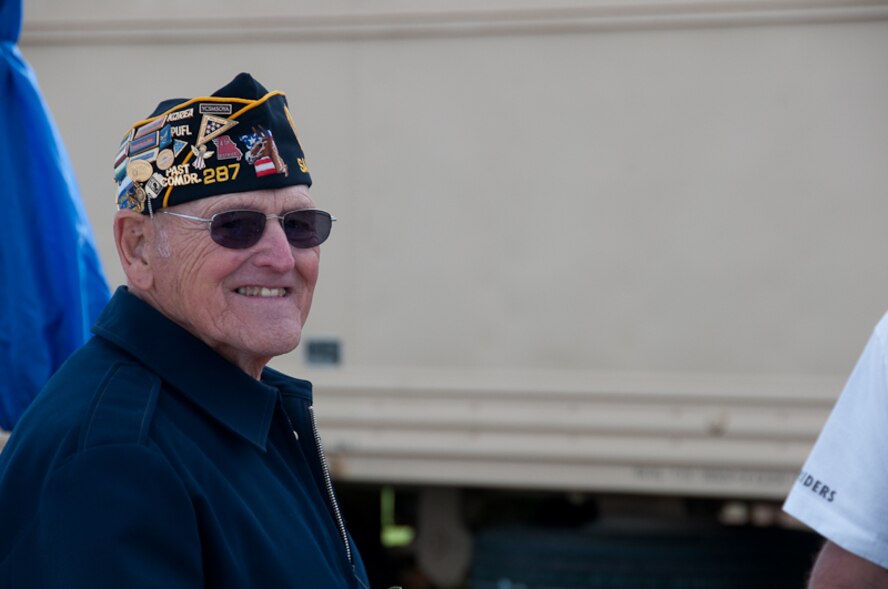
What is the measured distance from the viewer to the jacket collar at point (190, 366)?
154 centimetres

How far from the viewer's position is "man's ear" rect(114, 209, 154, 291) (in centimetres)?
169

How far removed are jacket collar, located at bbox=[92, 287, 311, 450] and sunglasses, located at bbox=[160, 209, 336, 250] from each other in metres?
0.14

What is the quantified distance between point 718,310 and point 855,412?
2599 millimetres

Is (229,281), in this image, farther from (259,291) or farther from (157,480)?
(157,480)

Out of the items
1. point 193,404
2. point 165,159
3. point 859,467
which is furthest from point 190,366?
point 859,467

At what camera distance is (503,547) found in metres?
4.70

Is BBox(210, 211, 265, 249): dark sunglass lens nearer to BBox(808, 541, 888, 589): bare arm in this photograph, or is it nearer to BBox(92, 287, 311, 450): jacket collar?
BBox(92, 287, 311, 450): jacket collar

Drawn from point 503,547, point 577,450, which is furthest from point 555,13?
point 503,547

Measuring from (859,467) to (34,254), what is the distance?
6.25 ft

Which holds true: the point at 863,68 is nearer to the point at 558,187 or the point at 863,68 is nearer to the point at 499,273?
the point at 558,187

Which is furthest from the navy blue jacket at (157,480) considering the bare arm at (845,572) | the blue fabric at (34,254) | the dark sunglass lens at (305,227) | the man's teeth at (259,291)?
the blue fabric at (34,254)

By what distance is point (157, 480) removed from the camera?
1.36 meters

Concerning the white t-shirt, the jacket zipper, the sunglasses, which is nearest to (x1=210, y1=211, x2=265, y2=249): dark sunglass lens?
the sunglasses

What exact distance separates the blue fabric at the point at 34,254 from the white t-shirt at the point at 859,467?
170cm
